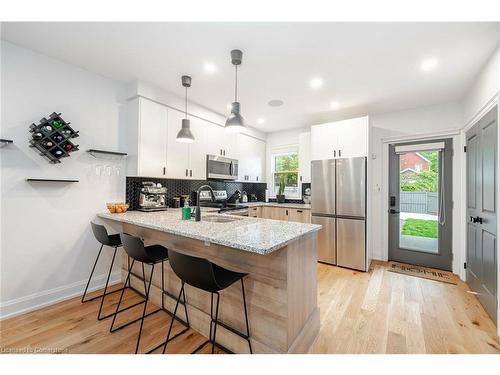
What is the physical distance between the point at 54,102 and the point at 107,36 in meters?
1.03

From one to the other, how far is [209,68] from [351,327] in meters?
2.98

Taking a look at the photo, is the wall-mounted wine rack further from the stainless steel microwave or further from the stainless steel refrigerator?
the stainless steel refrigerator

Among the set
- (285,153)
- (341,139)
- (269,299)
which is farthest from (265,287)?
(285,153)

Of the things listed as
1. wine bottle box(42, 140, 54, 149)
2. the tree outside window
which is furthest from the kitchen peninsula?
the tree outside window

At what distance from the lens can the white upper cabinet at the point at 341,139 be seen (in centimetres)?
352

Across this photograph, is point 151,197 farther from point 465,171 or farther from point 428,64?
point 465,171

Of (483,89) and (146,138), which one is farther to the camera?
(146,138)

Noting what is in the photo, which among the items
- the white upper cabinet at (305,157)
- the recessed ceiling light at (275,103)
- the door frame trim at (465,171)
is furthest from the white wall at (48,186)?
the door frame trim at (465,171)

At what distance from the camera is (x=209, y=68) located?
2.51 meters

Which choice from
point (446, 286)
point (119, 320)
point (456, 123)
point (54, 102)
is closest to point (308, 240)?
point (119, 320)

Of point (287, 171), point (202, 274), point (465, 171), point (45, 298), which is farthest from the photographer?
point (287, 171)

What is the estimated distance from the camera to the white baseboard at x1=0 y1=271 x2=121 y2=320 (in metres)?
2.15

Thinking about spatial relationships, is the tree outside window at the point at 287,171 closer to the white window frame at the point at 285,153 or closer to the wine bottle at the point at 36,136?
the white window frame at the point at 285,153
